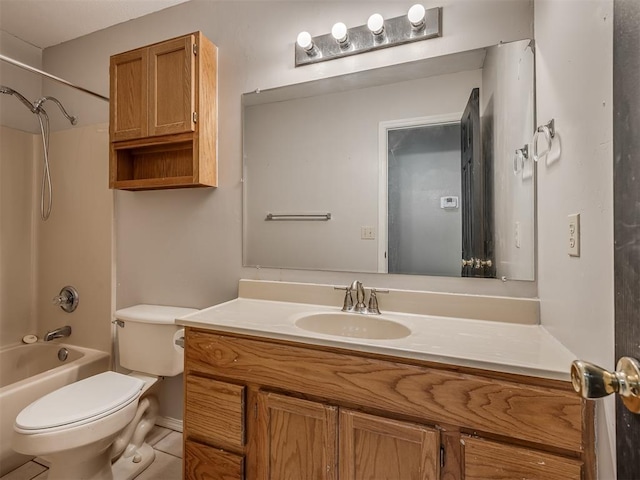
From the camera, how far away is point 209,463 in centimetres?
121

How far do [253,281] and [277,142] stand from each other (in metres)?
0.72

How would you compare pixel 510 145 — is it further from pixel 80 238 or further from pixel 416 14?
pixel 80 238

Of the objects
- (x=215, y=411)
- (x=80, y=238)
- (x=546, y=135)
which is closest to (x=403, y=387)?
(x=215, y=411)

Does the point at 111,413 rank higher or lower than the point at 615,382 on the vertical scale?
lower

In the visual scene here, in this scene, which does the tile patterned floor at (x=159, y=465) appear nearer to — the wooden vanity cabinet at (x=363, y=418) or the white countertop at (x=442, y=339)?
the wooden vanity cabinet at (x=363, y=418)

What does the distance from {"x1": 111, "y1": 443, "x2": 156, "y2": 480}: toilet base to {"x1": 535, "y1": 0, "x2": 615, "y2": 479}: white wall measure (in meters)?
1.87

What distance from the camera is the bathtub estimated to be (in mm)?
1565

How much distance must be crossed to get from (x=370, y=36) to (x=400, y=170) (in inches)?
24.4

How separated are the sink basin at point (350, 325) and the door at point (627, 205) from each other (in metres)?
0.83

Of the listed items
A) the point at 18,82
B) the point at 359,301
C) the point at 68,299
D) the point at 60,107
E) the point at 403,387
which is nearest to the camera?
the point at 403,387

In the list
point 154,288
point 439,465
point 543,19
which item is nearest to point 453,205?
point 543,19

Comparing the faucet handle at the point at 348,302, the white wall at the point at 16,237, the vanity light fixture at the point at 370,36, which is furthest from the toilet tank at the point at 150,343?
the vanity light fixture at the point at 370,36

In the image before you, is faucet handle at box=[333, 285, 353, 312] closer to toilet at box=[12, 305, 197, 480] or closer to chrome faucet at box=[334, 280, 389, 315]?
chrome faucet at box=[334, 280, 389, 315]

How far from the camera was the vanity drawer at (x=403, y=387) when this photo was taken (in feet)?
2.66
